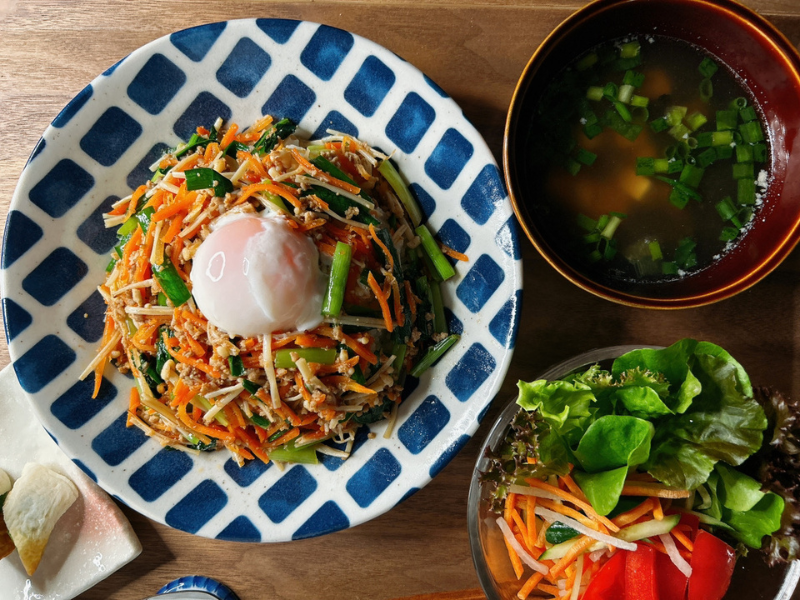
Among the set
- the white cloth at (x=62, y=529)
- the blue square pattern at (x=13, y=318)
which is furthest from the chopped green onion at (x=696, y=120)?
the white cloth at (x=62, y=529)

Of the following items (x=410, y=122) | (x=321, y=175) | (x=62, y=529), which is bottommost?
(x=62, y=529)

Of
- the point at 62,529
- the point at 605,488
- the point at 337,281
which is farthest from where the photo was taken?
the point at 62,529

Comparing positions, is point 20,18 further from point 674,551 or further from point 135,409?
point 674,551

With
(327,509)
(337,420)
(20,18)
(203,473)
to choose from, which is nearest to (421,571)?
(327,509)

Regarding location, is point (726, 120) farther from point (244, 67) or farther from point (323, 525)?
point (323, 525)

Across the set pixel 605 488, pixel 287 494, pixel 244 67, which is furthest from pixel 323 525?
pixel 244 67

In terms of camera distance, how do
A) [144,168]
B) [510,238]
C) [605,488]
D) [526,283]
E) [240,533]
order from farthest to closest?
1. [526,283]
2. [144,168]
3. [240,533]
4. [510,238]
5. [605,488]

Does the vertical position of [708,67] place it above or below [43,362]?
above

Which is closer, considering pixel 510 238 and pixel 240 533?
pixel 510 238

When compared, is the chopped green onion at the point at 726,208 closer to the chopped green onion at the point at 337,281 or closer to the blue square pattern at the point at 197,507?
the chopped green onion at the point at 337,281
